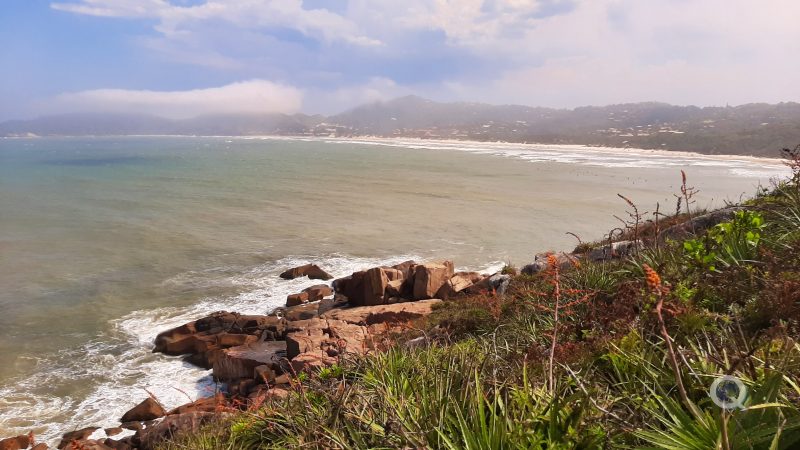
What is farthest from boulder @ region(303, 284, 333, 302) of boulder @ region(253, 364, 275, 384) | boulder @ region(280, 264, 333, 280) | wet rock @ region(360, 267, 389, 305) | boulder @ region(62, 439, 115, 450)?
boulder @ region(62, 439, 115, 450)

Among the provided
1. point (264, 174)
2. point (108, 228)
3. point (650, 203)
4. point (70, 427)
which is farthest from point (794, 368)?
point (264, 174)

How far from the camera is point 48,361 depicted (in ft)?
41.4

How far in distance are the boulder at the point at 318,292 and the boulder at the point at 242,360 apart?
14.2 ft

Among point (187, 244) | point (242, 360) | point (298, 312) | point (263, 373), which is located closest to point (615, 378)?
point (263, 373)

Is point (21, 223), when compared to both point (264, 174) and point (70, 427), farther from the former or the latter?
point (264, 174)

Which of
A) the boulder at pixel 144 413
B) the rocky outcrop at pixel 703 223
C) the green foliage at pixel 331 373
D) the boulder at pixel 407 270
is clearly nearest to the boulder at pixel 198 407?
the boulder at pixel 144 413

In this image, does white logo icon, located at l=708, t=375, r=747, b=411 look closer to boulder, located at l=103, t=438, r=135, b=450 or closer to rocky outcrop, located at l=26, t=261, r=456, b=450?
rocky outcrop, located at l=26, t=261, r=456, b=450

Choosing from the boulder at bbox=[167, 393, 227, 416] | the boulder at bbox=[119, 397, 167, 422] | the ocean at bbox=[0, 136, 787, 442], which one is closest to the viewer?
the boulder at bbox=[167, 393, 227, 416]

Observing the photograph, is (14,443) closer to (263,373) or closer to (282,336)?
(263,373)

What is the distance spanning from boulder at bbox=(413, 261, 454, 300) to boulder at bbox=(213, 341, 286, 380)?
205 inches

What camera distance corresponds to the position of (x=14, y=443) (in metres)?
8.94

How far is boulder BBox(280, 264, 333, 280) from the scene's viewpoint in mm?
19000

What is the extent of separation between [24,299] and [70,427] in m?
9.49

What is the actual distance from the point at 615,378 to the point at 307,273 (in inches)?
655
